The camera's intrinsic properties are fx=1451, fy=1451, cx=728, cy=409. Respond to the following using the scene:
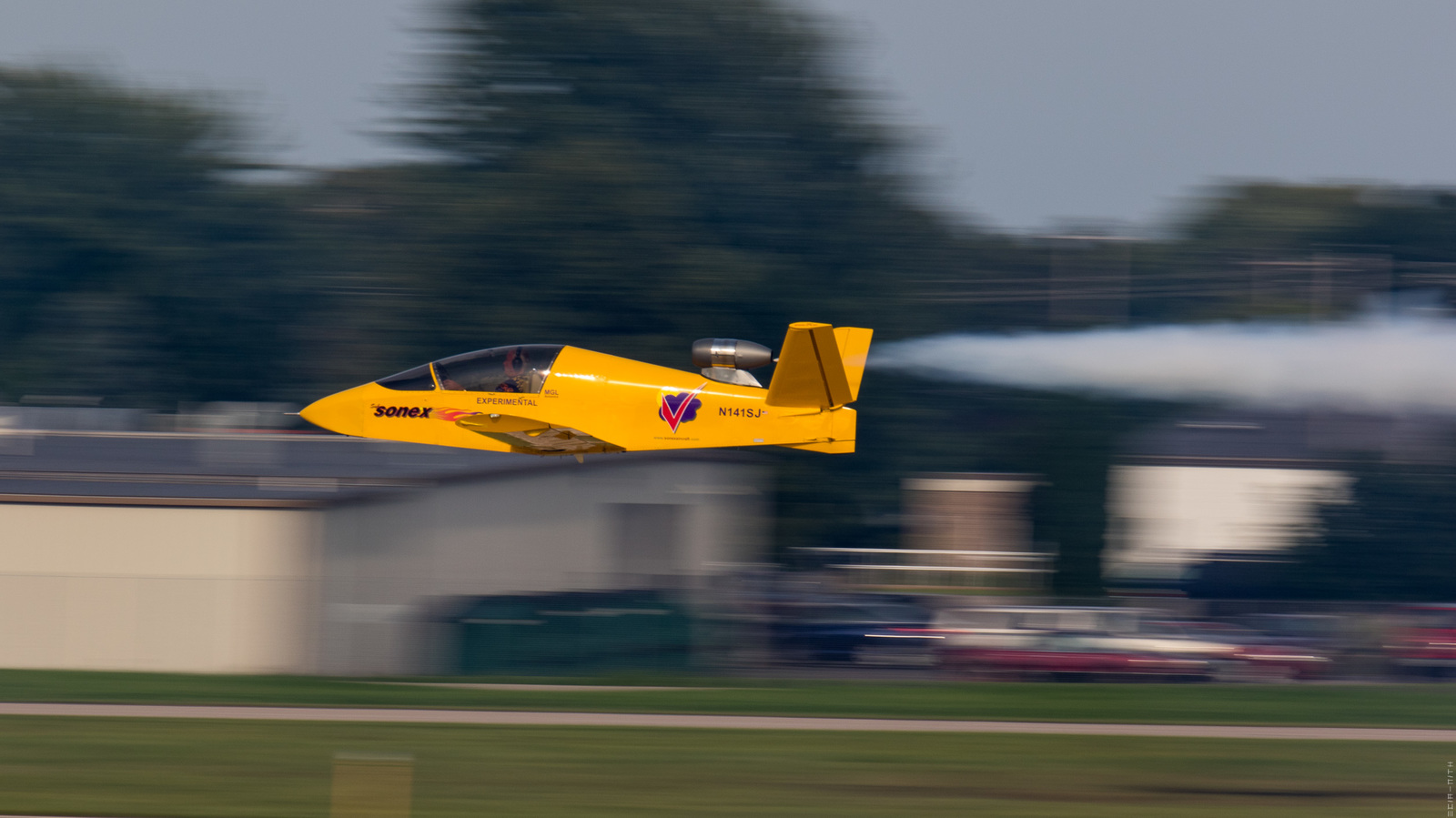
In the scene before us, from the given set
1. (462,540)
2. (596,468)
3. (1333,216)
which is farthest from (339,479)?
(1333,216)

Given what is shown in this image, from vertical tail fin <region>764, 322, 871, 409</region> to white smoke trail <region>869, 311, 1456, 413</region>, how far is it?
16.1 ft

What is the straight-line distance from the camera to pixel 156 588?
104 feet

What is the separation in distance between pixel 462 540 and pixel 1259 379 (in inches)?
741

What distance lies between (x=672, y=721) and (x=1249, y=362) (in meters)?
11.5

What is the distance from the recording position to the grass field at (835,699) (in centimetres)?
2711

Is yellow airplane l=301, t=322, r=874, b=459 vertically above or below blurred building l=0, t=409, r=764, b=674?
above

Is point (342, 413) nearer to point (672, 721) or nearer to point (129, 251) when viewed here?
point (672, 721)

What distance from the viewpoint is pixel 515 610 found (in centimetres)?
3216

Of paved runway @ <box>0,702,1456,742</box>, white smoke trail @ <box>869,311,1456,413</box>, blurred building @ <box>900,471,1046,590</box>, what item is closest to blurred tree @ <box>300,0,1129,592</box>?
blurred building @ <box>900,471,1046,590</box>

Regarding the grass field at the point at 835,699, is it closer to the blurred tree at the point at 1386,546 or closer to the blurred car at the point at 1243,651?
the blurred car at the point at 1243,651

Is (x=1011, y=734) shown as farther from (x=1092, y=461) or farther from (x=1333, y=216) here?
(x=1333, y=216)

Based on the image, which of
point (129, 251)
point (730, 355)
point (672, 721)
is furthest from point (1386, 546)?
point (129, 251)

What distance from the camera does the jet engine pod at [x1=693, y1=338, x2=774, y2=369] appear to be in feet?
42.0

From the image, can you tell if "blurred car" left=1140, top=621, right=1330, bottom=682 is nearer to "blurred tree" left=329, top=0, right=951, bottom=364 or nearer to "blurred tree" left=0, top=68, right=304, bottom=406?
"blurred tree" left=329, top=0, right=951, bottom=364
